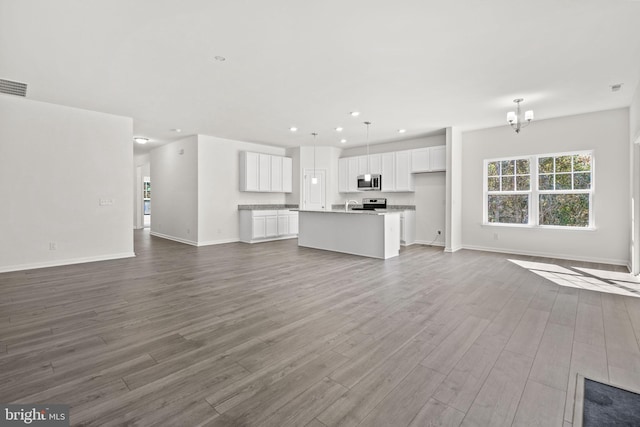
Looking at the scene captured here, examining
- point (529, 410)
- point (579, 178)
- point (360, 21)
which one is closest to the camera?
point (529, 410)

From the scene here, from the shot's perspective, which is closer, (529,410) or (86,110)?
(529,410)

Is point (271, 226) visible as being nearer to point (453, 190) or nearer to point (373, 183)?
point (373, 183)

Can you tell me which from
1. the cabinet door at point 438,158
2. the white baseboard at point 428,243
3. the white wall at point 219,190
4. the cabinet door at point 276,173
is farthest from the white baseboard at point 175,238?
the cabinet door at point 438,158

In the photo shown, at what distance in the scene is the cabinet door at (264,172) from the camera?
865 cm

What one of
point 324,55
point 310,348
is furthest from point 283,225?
point 310,348

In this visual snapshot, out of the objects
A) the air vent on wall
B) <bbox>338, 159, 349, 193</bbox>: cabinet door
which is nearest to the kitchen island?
<bbox>338, 159, 349, 193</bbox>: cabinet door

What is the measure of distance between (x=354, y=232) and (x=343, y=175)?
133 inches

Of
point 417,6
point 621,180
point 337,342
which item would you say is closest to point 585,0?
point 417,6

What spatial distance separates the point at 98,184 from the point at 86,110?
4.50 ft

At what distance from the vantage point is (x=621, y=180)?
5418 mm

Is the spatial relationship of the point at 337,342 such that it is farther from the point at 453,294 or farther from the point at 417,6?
the point at 417,6

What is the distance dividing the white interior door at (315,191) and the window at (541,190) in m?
4.48

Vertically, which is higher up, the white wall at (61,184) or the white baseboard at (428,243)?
the white wall at (61,184)

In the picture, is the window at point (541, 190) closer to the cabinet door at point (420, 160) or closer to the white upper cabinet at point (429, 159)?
the white upper cabinet at point (429, 159)
